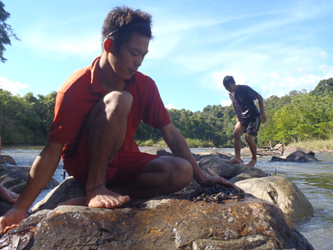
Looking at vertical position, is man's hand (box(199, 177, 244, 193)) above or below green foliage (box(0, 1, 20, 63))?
below

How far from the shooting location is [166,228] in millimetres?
1608

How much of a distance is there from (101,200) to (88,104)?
695mm

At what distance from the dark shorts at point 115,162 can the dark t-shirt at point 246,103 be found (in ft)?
15.0

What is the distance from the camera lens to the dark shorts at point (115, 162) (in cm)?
207

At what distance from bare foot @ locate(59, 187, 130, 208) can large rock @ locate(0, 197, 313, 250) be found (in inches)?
2.1

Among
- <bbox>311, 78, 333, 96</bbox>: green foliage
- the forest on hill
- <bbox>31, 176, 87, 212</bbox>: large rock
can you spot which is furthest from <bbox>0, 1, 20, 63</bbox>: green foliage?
<bbox>311, 78, 333, 96</bbox>: green foliage

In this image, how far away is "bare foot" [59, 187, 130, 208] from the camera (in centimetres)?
177

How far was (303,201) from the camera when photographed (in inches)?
134

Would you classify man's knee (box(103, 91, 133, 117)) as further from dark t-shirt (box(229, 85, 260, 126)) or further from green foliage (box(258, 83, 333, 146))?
green foliage (box(258, 83, 333, 146))

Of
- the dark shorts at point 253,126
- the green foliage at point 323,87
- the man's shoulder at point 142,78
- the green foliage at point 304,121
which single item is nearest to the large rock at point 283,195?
the man's shoulder at point 142,78

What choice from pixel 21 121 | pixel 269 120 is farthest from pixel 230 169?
pixel 269 120

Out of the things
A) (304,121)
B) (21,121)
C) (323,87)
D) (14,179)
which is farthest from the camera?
(323,87)

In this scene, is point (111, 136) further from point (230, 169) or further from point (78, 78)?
point (230, 169)

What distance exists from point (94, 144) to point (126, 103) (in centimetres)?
35
